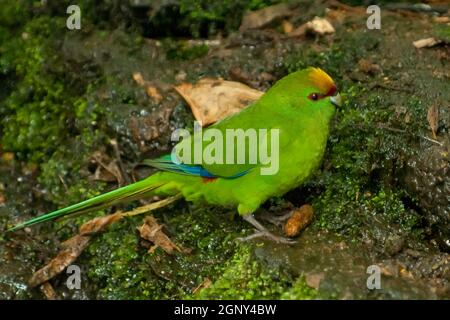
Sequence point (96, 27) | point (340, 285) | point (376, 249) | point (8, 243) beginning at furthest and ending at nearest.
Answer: point (96, 27) < point (8, 243) < point (376, 249) < point (340, 285)

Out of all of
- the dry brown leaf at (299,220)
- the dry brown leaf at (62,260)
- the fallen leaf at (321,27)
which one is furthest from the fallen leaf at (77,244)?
the fallen leaf at (321,27)

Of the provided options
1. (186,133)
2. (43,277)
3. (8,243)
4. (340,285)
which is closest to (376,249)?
(340,285)

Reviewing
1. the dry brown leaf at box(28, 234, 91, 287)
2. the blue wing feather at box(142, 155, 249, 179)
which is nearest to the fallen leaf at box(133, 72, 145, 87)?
the blue wing feather at box(142, 155, 249, 179)

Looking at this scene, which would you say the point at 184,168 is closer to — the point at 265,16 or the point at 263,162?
the point at 263,162

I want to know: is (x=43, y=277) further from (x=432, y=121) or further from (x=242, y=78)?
(x=432, y=121)

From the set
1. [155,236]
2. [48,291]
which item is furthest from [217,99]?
[48,291]

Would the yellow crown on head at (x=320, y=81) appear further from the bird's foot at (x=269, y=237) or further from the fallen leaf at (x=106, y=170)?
the fallen leaf at (x=106, y=170)

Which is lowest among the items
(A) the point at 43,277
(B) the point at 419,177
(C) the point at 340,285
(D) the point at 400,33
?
(A) the point at 43,277

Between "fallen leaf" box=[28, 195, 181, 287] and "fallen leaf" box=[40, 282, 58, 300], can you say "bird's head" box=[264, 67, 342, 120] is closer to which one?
"fallen leaf" box=[28, 195, 181, 287]
